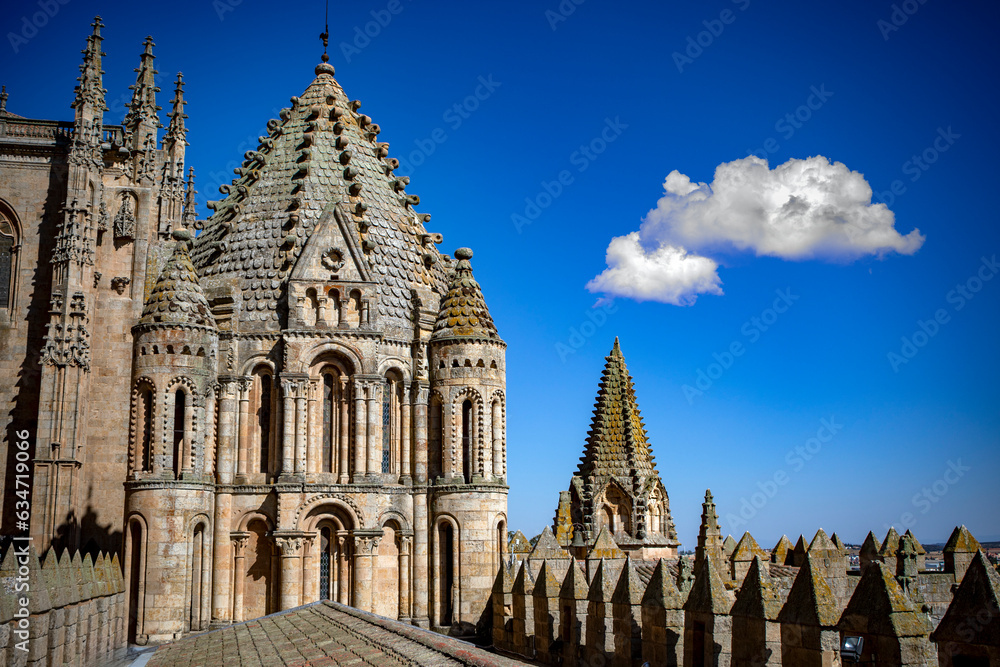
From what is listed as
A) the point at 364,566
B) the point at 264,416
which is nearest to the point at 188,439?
the point at 264,416

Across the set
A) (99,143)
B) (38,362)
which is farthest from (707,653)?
(99,143)

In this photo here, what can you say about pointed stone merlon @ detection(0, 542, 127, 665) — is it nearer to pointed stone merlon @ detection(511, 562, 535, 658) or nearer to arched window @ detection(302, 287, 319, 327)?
pointed stone merlon @ detection(511, 562, 535, 658)

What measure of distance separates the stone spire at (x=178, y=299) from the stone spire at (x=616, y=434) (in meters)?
18.8

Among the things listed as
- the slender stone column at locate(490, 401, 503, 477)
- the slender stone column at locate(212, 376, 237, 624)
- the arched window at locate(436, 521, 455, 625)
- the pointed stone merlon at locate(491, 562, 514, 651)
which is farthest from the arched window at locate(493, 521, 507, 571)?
the slender stone column at locate(212, 376, 237, 624)

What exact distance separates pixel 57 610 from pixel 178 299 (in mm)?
18306

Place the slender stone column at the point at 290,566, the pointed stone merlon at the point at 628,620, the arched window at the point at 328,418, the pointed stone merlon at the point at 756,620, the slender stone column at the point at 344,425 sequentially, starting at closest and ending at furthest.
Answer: the pointed stone merlon at the point at 756,620 → the pointed stone merlon at the point at 628,620 → the slender stone column at the point at 290,566 → the slender stone column at the point at 344,425 → the arched window at the point at 328,418

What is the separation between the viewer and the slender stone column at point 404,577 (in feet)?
130

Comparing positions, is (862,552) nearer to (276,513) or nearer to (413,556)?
(413,556)

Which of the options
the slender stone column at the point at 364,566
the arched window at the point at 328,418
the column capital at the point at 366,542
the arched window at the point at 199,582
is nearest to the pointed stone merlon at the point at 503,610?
the slender stone column at the point at 364,566

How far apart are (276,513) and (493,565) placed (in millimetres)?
8530

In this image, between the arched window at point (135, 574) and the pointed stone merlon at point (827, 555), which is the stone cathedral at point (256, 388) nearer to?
the arched window at point (135, 574)

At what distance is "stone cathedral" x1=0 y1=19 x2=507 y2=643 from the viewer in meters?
37.7

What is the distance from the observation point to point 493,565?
130 ft

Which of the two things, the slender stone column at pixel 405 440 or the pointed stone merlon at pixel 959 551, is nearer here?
the pointed stone merlon at pixel 959 551
